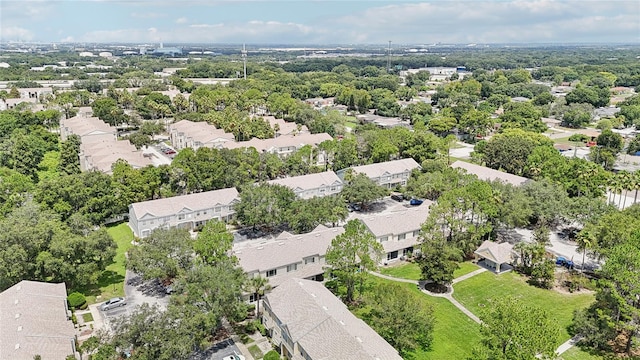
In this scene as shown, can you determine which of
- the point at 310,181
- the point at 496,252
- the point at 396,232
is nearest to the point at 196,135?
the point at 310,181

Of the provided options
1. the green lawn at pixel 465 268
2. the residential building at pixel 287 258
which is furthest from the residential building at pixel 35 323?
the green lawn at pixel 465 268

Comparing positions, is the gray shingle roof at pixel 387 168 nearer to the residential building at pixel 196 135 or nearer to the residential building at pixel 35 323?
the residential building at pixel 196 135

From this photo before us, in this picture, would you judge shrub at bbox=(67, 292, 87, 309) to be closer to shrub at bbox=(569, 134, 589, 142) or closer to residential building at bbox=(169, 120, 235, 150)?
residential building at bbox=(169, 120, 235, 150)

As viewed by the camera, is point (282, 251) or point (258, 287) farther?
point (282, 251)

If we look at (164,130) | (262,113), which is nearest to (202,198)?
(164,130)

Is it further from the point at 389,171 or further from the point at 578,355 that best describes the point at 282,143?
the point at 578,355

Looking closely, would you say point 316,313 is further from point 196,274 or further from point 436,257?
point 436,257

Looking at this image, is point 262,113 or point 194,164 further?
point 262,113
